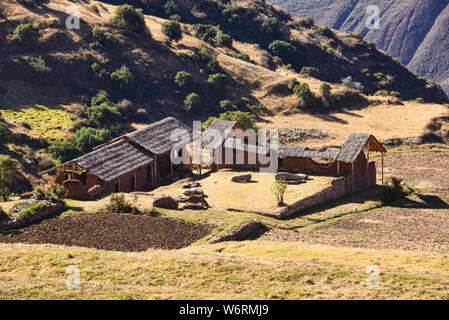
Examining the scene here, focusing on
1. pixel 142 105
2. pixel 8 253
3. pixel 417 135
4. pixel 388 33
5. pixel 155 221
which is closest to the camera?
pixel 8 253

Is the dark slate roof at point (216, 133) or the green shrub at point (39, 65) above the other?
the green shrub at point (39, 65)

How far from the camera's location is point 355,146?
4244 centimetres

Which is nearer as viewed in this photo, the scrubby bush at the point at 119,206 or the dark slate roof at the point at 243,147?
the scrubby bush at the point at 119,206

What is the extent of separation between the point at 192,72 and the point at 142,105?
11.6m

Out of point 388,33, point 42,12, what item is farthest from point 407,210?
point 388,33

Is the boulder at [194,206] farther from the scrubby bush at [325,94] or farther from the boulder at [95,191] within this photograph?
the scrubby bush at [325,94]

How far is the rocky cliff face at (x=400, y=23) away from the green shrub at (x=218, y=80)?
98840mm

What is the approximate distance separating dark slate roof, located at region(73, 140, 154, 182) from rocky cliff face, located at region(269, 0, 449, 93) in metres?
135

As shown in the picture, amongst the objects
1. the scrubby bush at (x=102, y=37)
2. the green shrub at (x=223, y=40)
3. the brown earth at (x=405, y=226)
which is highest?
the green shrub at (x=223, y=40)

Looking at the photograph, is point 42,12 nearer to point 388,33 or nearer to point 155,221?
point 155,221

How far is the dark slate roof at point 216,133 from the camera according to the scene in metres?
46.4

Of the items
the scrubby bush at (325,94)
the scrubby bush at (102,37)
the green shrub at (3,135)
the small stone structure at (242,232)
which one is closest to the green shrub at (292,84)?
the scrubby bush at (325,94)

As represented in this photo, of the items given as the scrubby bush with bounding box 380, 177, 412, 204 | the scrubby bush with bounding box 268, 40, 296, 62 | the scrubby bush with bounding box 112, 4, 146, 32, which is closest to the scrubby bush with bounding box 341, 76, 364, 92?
the scrubby bush with bounding box 268, 40, 296, 62

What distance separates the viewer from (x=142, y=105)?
241ft
